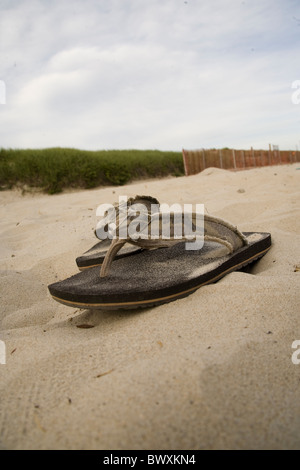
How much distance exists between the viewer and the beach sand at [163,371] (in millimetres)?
591

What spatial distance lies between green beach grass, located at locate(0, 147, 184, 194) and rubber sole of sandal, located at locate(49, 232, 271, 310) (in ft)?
17.6

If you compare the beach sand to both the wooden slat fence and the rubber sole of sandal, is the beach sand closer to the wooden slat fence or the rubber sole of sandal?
the rubber sole of sandal

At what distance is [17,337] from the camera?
1.10m

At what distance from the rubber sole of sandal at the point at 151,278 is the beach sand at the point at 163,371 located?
49 millimetres

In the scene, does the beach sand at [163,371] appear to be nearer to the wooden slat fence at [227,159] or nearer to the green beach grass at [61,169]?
the green beach grass at [61,169]

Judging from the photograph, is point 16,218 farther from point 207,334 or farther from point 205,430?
point 205,430

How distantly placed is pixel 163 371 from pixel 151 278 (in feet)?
1.56

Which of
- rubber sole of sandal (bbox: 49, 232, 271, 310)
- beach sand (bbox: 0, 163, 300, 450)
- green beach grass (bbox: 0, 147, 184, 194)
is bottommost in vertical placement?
beach sand (bbox: 0, 163, 300, 450)

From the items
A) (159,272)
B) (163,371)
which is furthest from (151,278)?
(163,371)

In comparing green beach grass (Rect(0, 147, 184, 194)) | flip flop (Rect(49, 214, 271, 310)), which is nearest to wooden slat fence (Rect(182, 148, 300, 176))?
green beach grass (Rect(0, 147, 184, 194))

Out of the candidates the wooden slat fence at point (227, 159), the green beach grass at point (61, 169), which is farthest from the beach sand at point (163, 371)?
the wooden slat fence at point (227, 159)

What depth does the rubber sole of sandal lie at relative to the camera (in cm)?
107

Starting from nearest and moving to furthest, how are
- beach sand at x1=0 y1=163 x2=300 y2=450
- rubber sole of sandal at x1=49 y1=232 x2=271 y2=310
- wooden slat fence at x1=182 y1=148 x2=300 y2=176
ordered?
beach sand at x1=0 y1=163 x2=300 y2=450, rubber sole of sandal at x1=49 y1=232 x2=271 y2=310, wooden slat fence at x1=182 y1=148 x2=300 y2=176

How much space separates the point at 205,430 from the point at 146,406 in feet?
0.38
